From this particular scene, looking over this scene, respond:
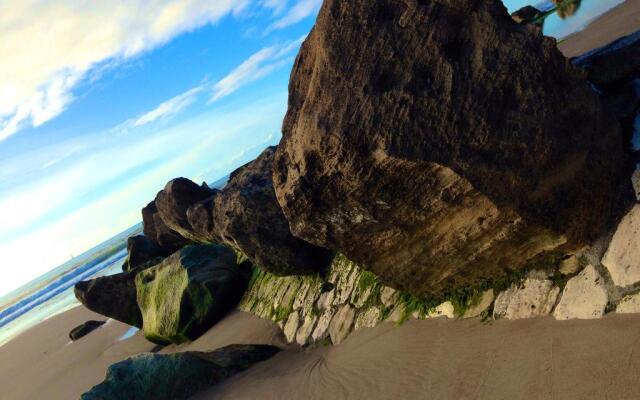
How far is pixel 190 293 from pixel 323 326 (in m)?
3.57

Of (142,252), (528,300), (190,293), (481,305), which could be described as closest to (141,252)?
(142,252)

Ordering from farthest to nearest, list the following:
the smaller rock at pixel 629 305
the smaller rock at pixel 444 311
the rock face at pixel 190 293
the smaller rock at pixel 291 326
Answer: the rock face at pixel 190 293 → the smaller rock at pixel 291 326 → the smaller rock at pixel 444 311 → the smaller rock at pixel 629 305

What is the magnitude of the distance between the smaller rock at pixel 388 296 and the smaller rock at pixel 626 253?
7.24 feet

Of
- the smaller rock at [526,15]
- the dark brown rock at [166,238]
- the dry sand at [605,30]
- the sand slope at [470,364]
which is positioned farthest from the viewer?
the smaller rock at [526,15]

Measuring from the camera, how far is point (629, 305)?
336 centimetres

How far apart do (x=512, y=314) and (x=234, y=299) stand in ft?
20.4

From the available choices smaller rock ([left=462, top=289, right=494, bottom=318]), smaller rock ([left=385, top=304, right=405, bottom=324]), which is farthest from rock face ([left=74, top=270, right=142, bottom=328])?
smaller rock ([left=462, top=289, right=494, bottom=318])

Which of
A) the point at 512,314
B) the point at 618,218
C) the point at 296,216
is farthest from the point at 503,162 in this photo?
the point at 296,216

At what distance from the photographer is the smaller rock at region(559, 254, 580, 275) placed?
3.84 metres

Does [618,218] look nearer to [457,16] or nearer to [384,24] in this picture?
[457,16]

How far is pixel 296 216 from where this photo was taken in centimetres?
457

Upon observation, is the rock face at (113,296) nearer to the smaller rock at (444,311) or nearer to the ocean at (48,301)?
the ocean at (48,301)

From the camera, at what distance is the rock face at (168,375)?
6.36 metres

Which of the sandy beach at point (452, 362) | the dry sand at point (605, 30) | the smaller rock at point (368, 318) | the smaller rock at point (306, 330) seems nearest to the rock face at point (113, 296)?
the sandy beach at point (452, 362)
